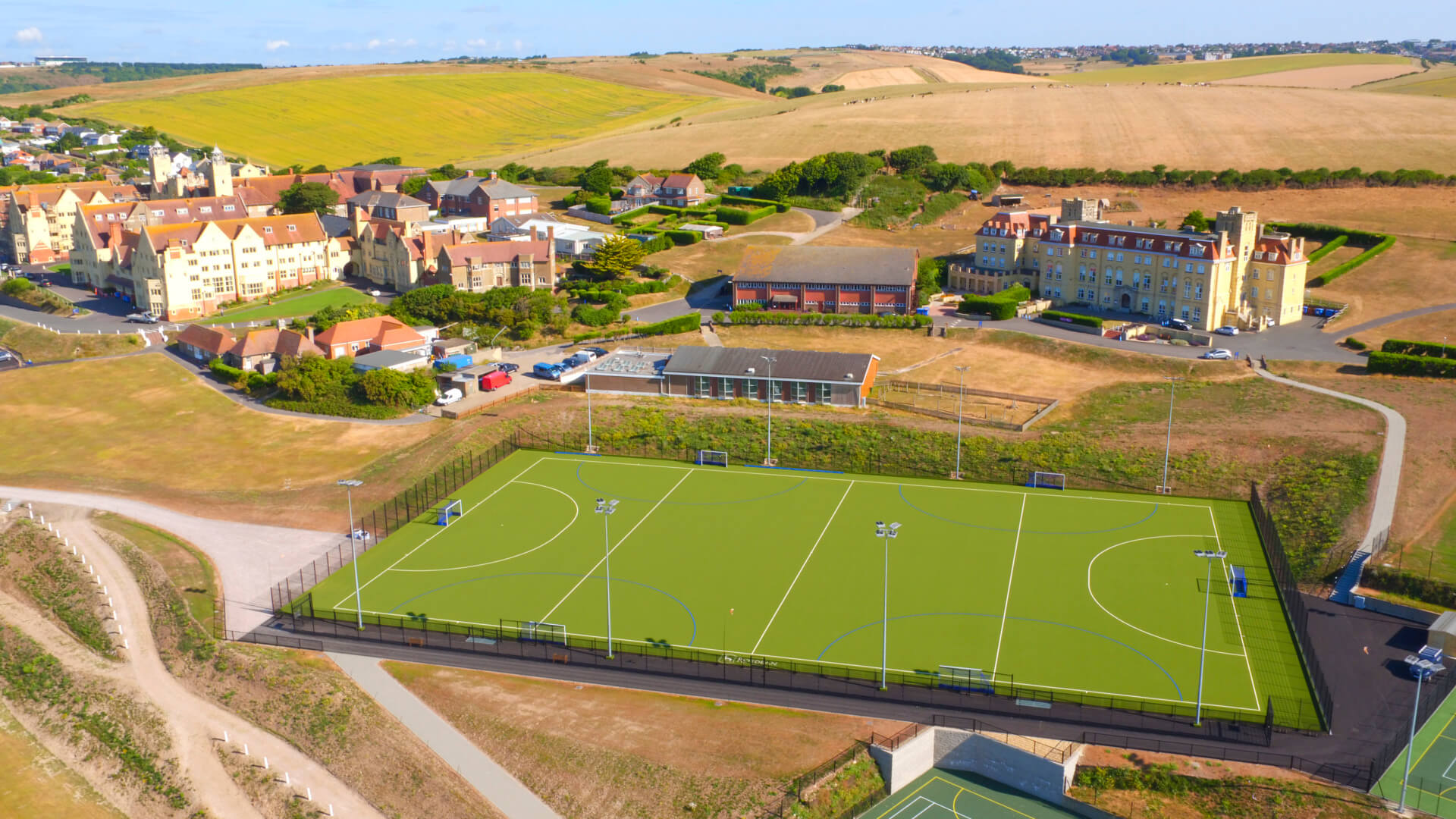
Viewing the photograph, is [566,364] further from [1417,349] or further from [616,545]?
[1417,349]

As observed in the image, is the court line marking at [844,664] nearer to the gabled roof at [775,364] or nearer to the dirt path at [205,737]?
the dirt path at [205,737]

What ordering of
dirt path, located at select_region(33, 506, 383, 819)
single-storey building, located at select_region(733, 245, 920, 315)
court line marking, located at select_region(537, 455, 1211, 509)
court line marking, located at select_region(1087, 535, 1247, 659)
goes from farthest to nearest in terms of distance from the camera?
single-storey building, located at select_region(733, 245, 920, 315) < court line marking, located at select_region(537, 455, 1211, 509) < court line marking, located at select_region(1087, 535, 1247, 659) < dirt path, located at select_region(33, 506, 383, 819)

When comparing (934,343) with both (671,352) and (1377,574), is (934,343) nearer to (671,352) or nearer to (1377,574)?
(671,352)

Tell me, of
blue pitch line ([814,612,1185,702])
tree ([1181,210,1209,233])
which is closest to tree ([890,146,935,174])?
tree ([1181,210,1209,233])

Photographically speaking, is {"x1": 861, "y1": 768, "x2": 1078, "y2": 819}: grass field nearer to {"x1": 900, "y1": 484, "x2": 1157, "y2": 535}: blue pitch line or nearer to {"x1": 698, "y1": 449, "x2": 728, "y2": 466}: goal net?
{"x1": 900, "y1": 484, "x2": 1157, "y2": 535}: blue pitch line

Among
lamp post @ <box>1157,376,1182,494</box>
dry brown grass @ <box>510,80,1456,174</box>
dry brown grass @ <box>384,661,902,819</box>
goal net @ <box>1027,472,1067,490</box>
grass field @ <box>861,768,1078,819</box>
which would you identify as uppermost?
dry brown grass @ <box>510,80,1456,174</box>

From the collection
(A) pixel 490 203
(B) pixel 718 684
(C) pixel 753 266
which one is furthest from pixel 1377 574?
(A) pixel 490 203

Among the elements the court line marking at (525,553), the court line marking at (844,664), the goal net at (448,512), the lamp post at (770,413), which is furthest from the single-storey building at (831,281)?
the court line marking at (844,664)
